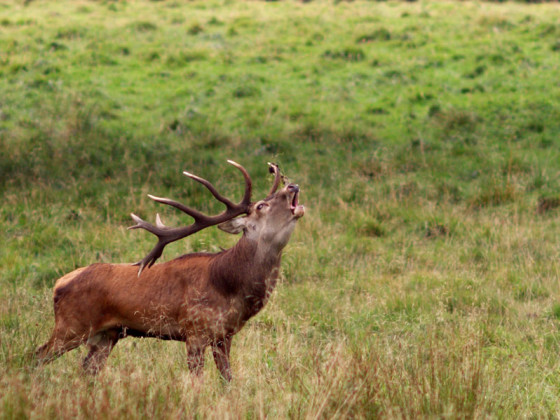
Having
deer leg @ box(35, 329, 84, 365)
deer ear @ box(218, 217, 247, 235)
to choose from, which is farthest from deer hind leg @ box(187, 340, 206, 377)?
deer ear @ box(218, 217, 247, 235)

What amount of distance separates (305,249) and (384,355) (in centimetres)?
331

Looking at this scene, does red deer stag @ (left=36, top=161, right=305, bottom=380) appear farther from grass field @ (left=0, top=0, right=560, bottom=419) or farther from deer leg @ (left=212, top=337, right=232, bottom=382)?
grass field @ (left=0, top=0, right=560, bottom=419)

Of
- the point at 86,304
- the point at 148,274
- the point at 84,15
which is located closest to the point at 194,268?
the point at 148,274

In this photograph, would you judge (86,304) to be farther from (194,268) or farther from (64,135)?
(64,135)

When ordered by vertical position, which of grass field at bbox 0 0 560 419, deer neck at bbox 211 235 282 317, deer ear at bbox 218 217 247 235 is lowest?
grass field at bbox 0 0 560 419

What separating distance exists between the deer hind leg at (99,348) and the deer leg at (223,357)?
823 millimetres

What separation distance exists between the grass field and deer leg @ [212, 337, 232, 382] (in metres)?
0.08

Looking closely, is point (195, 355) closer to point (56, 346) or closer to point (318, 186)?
point (56, 346)

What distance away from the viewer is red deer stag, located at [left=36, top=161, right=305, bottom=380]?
16.4 ft

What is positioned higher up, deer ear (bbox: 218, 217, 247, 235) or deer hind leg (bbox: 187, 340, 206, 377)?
deer ear (bbox: 218, 217, 247, 235)

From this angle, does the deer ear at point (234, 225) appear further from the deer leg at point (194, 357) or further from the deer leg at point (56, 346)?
the deer leg at point (56, 346)

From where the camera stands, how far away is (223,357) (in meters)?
4.96

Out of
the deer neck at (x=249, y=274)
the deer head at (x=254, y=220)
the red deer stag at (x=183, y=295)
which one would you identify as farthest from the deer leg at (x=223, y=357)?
the deer head at (x=254, y=220)

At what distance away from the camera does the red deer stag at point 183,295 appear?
16.4 ft
